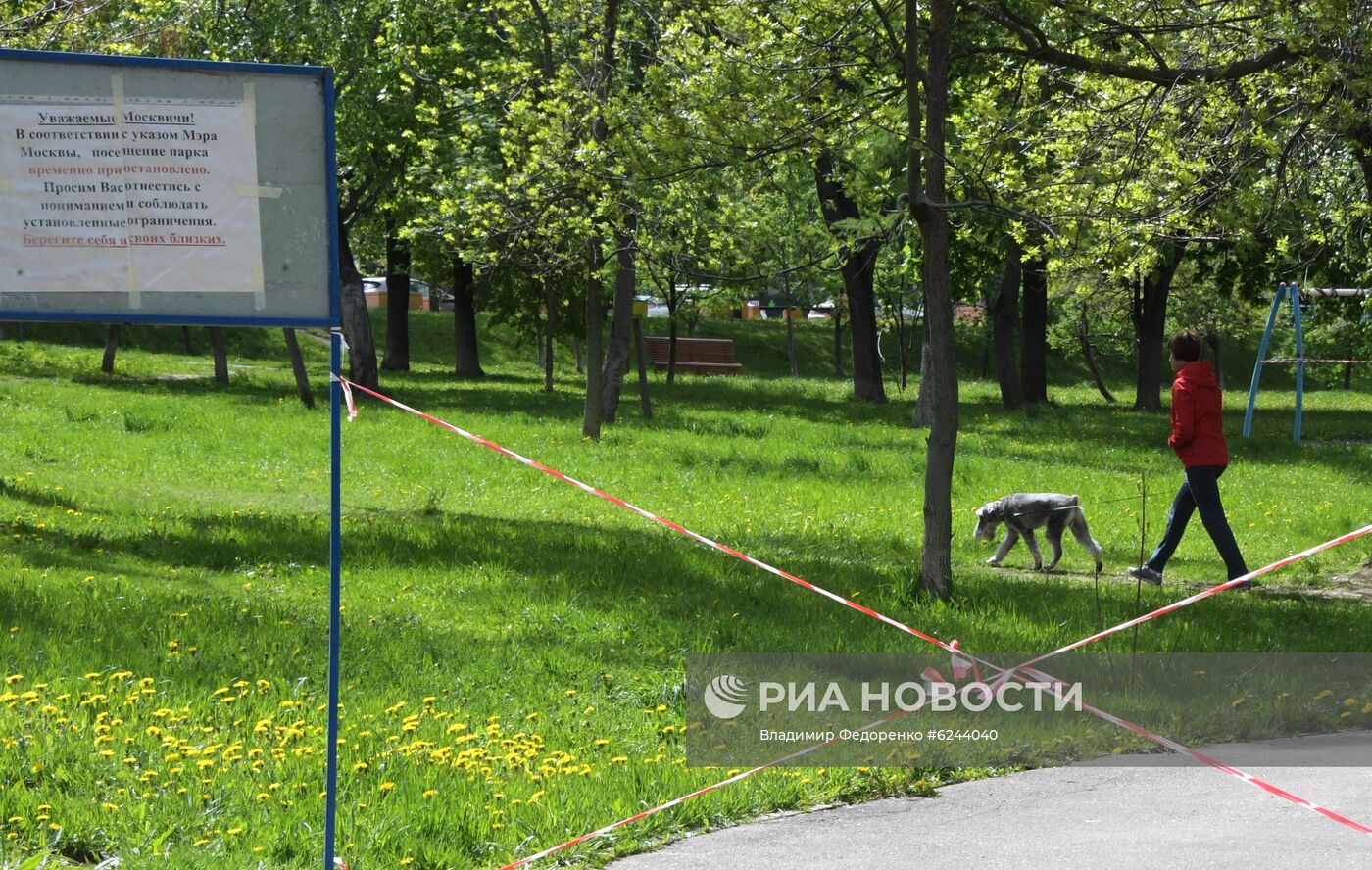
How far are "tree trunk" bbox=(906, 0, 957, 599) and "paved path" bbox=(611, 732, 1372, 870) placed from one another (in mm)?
3306

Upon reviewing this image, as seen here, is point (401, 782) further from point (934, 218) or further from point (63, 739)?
point (934, 218)

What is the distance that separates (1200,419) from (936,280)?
2335 millimetres

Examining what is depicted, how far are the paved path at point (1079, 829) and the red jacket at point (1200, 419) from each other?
4.46 meters

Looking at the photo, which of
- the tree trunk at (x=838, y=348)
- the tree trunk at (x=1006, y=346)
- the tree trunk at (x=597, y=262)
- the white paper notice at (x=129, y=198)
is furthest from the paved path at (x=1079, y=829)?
the tree trunk at (x=838, y=348)

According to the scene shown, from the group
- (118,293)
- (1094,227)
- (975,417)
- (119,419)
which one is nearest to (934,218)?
(1094,227)

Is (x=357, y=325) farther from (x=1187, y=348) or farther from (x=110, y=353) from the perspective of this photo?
(x=1187, y=348)

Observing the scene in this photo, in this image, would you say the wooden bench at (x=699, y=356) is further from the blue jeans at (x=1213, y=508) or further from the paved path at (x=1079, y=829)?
the paved path at (x=1079, y=829)

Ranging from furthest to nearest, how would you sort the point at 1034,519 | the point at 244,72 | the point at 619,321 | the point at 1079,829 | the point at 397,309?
the point at 397,309
the point at 619,321
the point at 1034,519
the point at 1079,829
the point at 244,72

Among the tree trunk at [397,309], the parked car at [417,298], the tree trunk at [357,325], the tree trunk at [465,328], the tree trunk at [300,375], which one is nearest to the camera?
the tree trunk at [300,375]

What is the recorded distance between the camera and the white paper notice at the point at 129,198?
473 centimetres

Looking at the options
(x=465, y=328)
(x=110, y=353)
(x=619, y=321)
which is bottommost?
(x=110, y=353)

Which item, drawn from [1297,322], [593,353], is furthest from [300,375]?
[1297,322]

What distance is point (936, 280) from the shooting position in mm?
9273

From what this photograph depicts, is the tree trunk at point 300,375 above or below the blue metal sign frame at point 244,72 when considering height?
below
